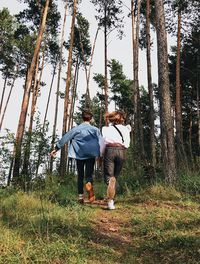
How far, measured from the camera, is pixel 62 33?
26.2 m

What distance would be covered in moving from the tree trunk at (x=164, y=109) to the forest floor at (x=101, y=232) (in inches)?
46.4

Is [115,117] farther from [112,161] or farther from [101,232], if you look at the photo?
[101,232]

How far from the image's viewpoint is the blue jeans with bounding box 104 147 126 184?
6.00 meters

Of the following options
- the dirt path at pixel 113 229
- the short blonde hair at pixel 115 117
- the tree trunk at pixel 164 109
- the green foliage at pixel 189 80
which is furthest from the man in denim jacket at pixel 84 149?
the green foliage at pixel 189 80

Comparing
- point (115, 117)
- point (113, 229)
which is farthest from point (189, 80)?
point (113, 229)

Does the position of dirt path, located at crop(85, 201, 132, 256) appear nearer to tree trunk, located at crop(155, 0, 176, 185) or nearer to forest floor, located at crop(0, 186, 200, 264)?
forest floor, located at crop(0, 186, 200, 264)

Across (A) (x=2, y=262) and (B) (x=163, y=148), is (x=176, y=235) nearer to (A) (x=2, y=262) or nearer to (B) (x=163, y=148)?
(A) (x=2, y=262)

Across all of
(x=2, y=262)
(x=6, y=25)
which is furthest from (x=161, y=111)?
(x=6, y=25)

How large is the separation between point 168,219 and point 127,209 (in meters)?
1.16

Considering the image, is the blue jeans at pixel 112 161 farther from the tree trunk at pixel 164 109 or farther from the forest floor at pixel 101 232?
the tree trunk at pixel 164 109

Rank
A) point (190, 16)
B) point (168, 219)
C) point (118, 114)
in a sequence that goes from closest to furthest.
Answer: point (168, 219)
point (118, 114)
point (190, 16)

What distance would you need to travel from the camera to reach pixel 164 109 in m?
7.74

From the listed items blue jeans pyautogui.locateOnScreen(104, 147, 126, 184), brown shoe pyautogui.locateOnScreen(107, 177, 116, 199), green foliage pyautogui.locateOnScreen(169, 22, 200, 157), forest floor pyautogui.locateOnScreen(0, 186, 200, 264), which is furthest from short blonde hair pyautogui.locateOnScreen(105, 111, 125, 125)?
green foliage pyautogui.locateOnScreen(169, 22, 200, 157)

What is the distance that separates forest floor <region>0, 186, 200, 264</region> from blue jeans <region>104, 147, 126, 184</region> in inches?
23.8
